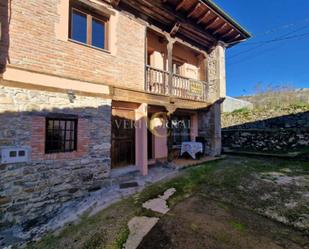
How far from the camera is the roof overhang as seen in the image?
7133 millimetres

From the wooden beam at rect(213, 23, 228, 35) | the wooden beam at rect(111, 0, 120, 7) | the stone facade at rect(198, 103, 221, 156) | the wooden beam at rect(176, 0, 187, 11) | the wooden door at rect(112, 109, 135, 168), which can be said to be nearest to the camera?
the wooden beam at rect(111, 0, 120, 7)

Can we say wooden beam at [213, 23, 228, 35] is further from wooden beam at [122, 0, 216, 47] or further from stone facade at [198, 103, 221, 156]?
stone facade at [198, 103, 221, 156]

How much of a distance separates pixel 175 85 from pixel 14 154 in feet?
21.9

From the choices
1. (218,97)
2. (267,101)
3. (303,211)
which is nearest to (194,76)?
(218,97)

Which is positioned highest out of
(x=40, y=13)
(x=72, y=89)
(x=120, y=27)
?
(x=120, y=27)

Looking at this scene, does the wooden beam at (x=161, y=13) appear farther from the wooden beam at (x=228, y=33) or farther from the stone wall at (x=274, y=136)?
the stone wall at (x=274, y=136)

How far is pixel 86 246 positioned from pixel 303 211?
4.44 m

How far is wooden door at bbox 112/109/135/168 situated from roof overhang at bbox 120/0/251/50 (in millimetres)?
3831

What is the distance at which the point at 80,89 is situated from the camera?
5477mm

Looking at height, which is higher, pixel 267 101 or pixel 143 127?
pixel 267 101

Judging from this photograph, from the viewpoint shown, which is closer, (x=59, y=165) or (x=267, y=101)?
(x=59, y=165)

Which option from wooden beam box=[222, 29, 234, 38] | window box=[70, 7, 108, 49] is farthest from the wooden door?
wooden beam box=[222, 29, 234, 38]

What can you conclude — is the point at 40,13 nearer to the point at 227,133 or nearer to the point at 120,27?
the point at 120,27

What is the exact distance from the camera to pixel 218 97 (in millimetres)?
9758
